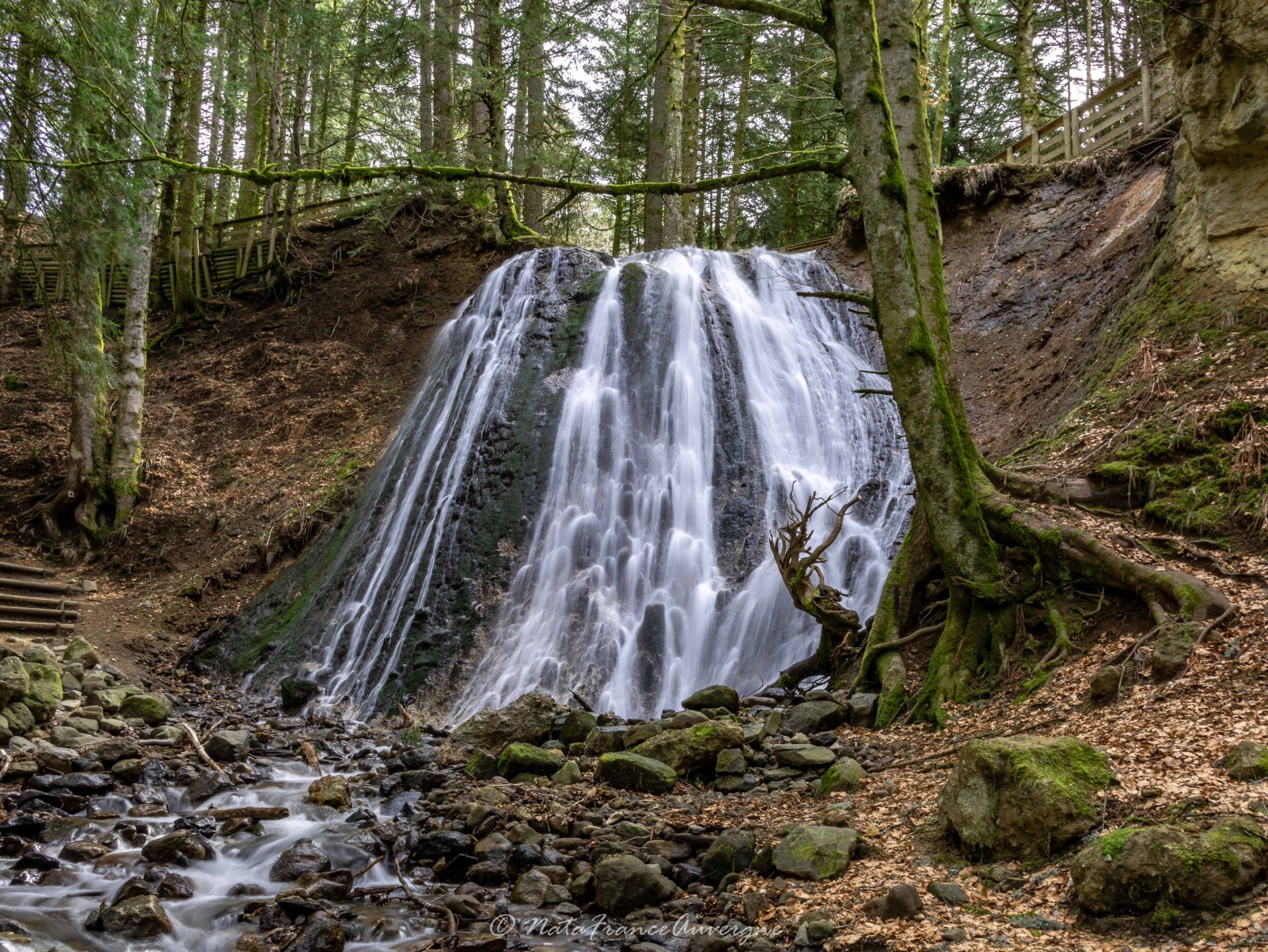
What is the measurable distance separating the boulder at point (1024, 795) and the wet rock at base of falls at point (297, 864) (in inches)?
134

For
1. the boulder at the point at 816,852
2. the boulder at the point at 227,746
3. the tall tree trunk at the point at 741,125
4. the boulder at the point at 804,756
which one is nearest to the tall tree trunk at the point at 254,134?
the tall tree trunk at the point at 741,125

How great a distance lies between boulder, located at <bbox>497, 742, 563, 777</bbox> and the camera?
5859mm

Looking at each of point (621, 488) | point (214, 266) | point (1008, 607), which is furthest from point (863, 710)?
point (214, 266)

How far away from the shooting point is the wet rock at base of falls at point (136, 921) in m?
4.06

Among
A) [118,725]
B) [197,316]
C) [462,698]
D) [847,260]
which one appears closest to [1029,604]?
[462,698]

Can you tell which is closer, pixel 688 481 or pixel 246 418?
pixel 688 481

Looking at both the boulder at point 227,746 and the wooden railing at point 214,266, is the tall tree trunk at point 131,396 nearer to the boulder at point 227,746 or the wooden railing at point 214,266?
the wooden railing at point 214,266

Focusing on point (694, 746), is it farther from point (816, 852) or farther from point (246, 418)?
point (246, 418)

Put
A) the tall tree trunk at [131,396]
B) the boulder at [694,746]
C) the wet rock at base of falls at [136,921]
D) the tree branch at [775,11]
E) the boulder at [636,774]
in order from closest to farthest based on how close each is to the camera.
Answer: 1. the wet rock at base of falls at [136,921]
2. the boulder at [636,774]
3. the boulder at [694,746]
4. the tree branch at [775,11]
5. the tall tree trunk at [131,396]

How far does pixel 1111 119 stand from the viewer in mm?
13875

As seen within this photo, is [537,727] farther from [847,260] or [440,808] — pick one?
[847,260]

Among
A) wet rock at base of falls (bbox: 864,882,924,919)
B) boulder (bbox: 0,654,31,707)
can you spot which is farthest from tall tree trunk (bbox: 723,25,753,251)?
wet rock at base of falls (bbox: 864,882,924,919)

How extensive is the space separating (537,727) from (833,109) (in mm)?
18957

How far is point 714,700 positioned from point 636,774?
165cm
